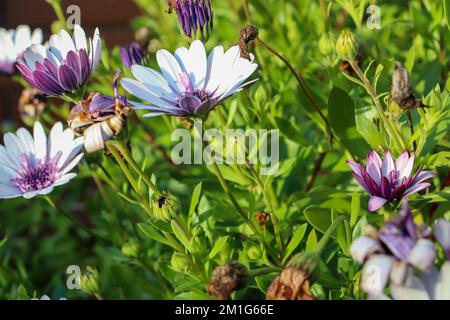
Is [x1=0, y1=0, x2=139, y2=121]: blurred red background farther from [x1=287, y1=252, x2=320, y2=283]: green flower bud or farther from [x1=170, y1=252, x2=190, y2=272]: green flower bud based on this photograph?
[x1=287, y1=252, x2=320, y2=283]: green flower bud

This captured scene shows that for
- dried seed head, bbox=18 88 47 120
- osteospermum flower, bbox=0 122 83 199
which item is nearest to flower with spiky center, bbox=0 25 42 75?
dried seed head, bbox=18 88 47 120

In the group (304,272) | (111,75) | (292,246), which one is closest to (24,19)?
(111,75)

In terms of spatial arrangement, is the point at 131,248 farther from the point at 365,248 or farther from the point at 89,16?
the point at 89,16

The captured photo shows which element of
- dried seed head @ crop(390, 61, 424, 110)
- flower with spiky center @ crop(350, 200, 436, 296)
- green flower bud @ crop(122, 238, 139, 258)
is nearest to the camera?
flower with spiky center @ crop(350, 200, 436, 296)

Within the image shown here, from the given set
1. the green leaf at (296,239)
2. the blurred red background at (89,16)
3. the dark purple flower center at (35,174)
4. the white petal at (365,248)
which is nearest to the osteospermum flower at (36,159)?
the dark purple flower center at (35,174)

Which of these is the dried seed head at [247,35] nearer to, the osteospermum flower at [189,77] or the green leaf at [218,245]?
the osteospermum flower at [189,77]

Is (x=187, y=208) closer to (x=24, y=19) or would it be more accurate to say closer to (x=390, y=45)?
(x=390, y=45)
